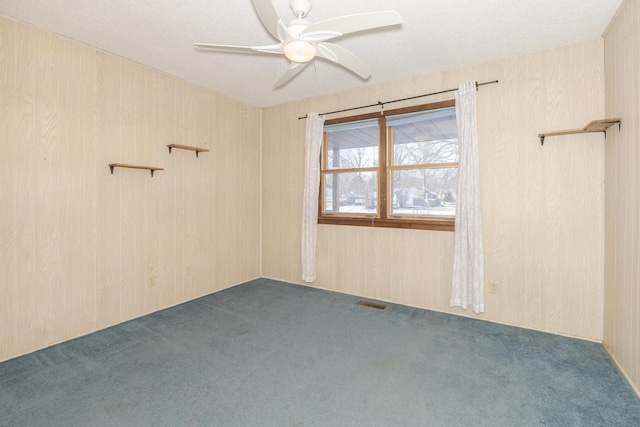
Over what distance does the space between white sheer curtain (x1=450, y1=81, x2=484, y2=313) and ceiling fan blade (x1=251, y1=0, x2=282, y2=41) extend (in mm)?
2207

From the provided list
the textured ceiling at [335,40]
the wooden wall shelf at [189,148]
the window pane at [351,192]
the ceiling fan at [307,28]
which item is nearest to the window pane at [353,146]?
the window pane at [351,192]

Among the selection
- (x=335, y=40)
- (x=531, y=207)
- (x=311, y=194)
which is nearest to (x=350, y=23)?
(x=335, y=40)

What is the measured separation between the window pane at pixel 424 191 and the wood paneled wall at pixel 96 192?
2390 mm

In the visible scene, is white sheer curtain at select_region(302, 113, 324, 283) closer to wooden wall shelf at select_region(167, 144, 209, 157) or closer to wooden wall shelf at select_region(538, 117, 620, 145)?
wooden wall shelf at select_region(167, 144, 209, 157)

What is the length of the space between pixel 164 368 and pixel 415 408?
5.91ft

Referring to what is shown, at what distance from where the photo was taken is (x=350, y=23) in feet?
5.77

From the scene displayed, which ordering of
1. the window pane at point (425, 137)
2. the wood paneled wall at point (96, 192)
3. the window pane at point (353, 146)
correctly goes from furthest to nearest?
the window pane at point (353, 146)
the window pane at point (425, 137)
the wood paneled wall at point (96, 192)

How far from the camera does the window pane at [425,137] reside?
11.3ft

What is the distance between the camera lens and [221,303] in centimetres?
373

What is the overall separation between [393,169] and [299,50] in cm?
214

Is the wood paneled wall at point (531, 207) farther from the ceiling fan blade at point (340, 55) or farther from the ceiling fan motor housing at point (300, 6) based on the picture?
the ceiling fan motor housing at point (300, 6)

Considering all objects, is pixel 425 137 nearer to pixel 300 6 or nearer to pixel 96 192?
pixel 300 6

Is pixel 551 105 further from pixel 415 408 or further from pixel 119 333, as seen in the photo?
pixel 119 333

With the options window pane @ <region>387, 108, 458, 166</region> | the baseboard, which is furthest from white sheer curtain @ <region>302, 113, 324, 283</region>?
the baseboard
